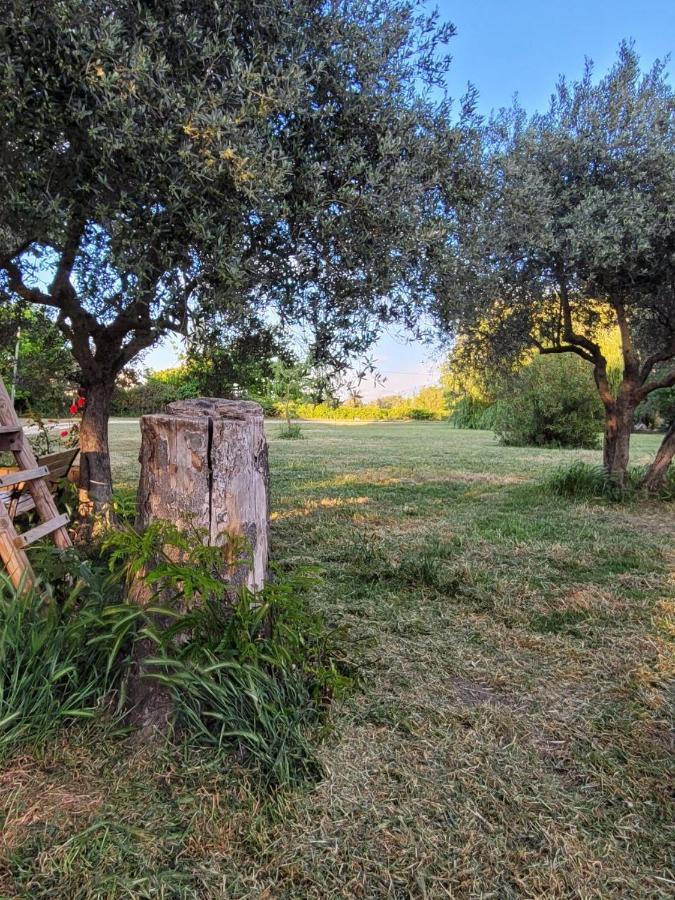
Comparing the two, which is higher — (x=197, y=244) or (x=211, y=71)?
(x=211, y=71)

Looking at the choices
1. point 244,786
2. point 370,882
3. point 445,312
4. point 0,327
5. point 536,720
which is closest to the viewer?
point 370,882

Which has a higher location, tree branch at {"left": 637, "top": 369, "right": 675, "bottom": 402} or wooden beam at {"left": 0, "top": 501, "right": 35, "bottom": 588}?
tree branch at {"left": 637, "top": 369, "right": 675, "bottom": 402}

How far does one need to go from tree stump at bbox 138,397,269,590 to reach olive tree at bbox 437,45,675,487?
307cm

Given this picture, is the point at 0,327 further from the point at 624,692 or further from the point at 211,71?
the point at 624,692

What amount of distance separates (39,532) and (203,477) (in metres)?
1.49

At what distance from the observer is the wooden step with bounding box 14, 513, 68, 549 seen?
273 cm

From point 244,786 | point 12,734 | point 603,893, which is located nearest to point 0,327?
point 12,734

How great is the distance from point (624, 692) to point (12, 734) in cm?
273

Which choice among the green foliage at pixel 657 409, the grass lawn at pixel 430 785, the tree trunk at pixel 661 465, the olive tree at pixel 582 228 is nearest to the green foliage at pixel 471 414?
the green foliage at pixel 657 409

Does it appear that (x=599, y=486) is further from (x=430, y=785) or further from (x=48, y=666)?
(x=48, y=666)

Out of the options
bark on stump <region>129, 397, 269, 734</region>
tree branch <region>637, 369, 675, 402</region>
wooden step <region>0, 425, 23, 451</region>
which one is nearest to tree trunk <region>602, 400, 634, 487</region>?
tree branch <region>637, 369, 675, 402</region>

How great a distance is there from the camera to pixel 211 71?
3426 mm

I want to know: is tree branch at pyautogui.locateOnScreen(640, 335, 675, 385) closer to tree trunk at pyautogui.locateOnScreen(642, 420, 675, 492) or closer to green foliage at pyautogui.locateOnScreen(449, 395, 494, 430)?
tree trunk at pyautogui.locateOnScreen(642, 420, 675, 492)

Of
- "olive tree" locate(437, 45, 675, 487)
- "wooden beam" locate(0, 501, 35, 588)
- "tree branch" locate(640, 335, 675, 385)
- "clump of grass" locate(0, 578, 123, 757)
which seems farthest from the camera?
"tree branch" locate(640, 335, 675, 385)
